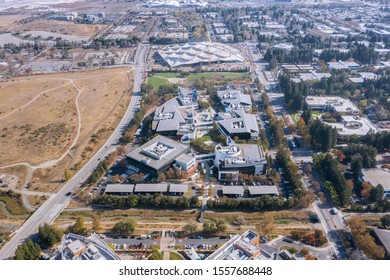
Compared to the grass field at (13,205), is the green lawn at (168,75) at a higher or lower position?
higher

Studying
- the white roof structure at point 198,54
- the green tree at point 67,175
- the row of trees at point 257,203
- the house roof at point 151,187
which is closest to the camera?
the row of trees at point 257,203

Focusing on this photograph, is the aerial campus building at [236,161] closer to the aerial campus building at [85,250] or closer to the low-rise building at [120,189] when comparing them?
the low-rise building at [120,189]

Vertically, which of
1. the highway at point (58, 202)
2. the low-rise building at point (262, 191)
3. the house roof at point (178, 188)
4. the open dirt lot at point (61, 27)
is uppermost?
the open dirt lot at point (61, 27)

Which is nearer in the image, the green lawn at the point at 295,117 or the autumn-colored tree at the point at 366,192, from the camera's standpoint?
the autumn-colored tree at the point at 366,192

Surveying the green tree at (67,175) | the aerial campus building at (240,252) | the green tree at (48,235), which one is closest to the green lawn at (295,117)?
the aerial campus building at (240,252)

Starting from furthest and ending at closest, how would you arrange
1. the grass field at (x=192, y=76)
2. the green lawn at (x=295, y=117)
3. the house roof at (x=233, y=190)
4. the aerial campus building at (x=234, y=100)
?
the grass field at (x=192, y=76) → the aerial campus building at (x=234, y=100) → the green lawn at (x=295, y=117) → the house roof at (x=233, y=190)

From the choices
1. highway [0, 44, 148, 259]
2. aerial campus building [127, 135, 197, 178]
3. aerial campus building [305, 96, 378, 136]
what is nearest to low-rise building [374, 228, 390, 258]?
aerial campus building [305, 96, 378, 136]

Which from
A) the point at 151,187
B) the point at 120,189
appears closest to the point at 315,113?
the point at 151,187

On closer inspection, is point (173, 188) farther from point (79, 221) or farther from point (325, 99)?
point (325, 99)
